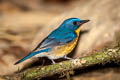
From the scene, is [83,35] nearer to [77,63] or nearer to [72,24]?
[72,24]

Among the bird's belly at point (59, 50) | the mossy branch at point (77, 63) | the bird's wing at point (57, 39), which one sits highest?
the bird's wing at point (57, 39)

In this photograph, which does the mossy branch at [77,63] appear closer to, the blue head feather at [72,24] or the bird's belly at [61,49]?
the bird's belly at [61,49]

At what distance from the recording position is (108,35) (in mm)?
6871

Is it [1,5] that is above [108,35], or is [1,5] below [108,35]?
above

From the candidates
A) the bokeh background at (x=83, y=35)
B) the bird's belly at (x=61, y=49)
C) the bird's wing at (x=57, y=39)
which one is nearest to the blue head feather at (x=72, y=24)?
the bird's wing at (x=57, y=39)

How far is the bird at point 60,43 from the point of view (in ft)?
18.1

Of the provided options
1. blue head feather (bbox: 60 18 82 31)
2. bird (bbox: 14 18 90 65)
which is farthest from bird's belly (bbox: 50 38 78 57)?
blue head feather (bbox: 60 18 82 31)

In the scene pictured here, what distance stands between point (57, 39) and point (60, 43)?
0.40 ft

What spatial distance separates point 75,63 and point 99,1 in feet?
11.2

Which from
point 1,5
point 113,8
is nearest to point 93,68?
point 113,8

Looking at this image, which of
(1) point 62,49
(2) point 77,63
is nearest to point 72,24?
(1) point 62,49

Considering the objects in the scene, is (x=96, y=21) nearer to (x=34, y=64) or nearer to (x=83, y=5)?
(x=83, y=5)

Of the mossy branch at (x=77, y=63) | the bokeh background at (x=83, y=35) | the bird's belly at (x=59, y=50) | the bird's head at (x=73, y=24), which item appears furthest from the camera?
the bokeh background at (x=83, y=35)

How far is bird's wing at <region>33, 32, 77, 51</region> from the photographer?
560 cm
